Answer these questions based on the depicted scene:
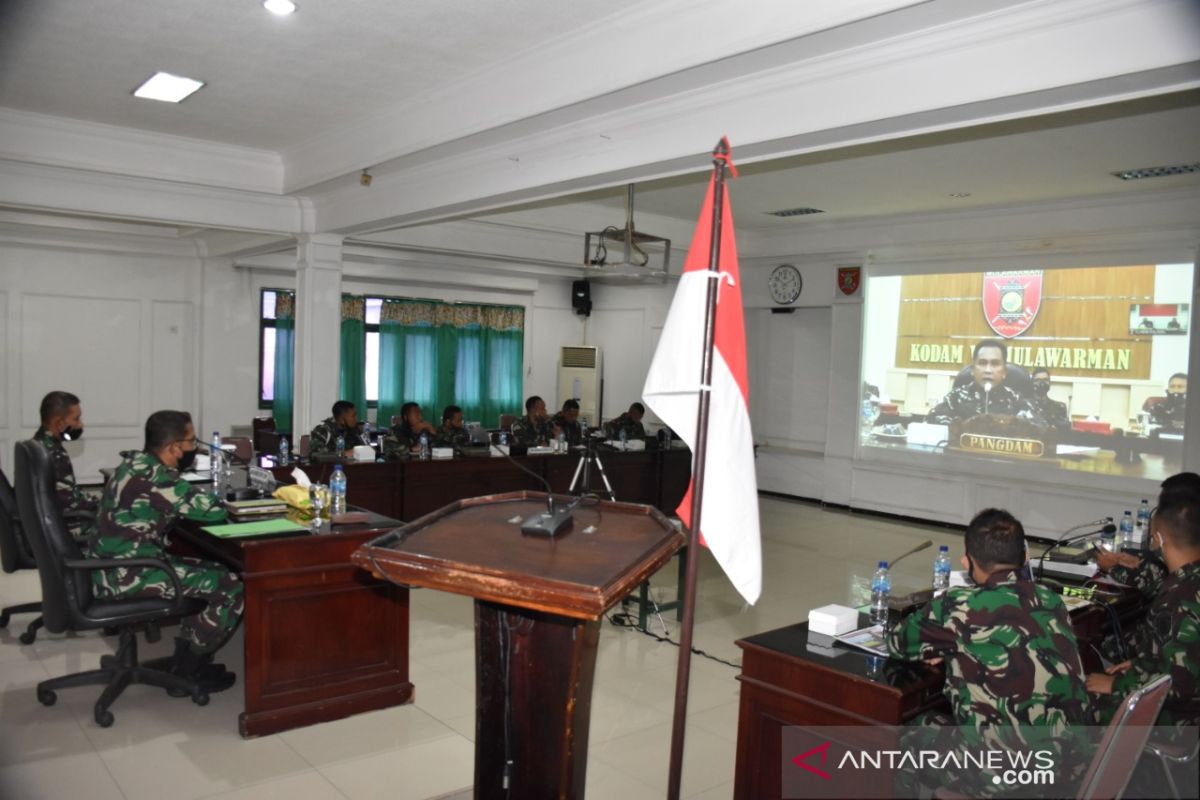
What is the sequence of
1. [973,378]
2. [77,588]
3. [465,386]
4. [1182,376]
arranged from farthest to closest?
1. [465,386]
2. [973,378]
3. [1182,376]
4. [77,588]

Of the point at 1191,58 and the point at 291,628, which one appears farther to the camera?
the point at 291,628

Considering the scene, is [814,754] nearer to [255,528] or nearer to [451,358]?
[255,528]

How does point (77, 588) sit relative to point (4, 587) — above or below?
above

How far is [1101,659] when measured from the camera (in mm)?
3652

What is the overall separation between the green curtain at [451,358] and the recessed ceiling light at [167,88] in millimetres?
5951

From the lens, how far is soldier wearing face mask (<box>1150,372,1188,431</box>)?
24.2ft

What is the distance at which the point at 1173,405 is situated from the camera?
744cm

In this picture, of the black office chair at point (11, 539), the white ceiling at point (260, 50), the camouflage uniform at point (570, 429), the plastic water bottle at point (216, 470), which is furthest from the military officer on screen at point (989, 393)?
the black office chair at point (11, 539)

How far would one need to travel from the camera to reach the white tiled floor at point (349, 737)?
3227 millimetres

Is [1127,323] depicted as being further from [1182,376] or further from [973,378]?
[973,378]

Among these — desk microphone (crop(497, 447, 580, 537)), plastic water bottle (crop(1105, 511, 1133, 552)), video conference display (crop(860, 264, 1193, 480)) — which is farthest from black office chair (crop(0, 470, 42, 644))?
video conference display (crop(860, 264, 1193, 480))

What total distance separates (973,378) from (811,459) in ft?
7.45

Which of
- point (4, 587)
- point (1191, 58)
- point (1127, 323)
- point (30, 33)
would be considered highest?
point (30, 33)

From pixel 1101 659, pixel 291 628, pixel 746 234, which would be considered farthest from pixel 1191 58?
pixel 746 234
